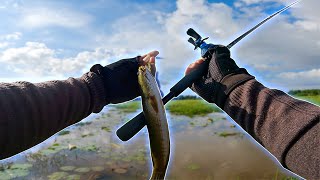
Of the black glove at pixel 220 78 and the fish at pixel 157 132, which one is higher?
the black glove at pixel 220 78

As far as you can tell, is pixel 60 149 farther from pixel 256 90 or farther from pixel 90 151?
pixel 256 90

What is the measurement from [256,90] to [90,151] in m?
8.71

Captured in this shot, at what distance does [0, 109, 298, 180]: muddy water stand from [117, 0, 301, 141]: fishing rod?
4.73 m

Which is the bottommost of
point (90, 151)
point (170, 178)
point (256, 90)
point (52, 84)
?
point (170, 178)

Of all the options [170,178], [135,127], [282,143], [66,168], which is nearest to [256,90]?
[282,143]

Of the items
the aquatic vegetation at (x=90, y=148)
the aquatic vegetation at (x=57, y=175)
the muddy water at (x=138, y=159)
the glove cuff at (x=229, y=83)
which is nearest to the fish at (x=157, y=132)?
the glove cuff at (x=229, y=83)

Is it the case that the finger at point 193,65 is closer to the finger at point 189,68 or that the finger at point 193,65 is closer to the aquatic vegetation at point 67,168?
the finger at point 189,68

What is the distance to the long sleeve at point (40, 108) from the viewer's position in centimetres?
203

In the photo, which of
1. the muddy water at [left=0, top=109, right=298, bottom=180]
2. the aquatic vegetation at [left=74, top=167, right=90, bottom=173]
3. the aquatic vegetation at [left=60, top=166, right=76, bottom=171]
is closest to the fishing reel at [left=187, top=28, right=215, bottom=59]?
the muddy water at [left=0, top=109, right=298, bottom=180]

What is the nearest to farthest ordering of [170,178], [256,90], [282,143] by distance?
1. [282,143]
2. [256,90]
3. [170,178]

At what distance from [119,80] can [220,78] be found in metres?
0.87

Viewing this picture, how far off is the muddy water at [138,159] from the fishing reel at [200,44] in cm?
465

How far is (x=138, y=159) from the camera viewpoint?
9359mm

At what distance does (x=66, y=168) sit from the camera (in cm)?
876
